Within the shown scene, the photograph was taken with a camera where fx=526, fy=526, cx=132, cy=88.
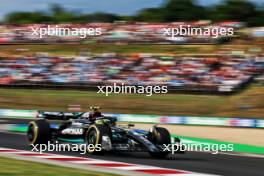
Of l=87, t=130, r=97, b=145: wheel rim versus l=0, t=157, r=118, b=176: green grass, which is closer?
l=0, t=157, r=118, b=176: green grass

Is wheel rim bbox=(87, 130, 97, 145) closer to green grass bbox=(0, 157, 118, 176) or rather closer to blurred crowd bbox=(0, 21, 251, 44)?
green grass bbox=(0, 157, 118, 176)

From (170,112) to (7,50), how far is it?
21850mm

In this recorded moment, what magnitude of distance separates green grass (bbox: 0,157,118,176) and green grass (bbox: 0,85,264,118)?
52.2 ft

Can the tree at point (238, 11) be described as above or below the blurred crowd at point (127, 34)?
above

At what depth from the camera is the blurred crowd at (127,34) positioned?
38131 mm

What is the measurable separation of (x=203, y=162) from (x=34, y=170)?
3.68 m

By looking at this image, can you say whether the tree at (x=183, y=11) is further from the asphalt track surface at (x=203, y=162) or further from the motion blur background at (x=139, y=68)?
the asphalt track surface at (x=203, y=162)

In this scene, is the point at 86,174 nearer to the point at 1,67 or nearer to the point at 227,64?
the point at 227,64

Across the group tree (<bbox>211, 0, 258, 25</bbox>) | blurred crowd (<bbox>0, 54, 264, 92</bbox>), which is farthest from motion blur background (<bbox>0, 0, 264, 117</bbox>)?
tree (<bbox>211, 0, 258, 25</bbox>)

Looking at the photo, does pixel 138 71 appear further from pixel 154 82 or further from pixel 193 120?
pixel 193 120

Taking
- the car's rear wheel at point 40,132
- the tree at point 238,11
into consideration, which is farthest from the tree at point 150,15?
the car's rear wheel at point 40,132

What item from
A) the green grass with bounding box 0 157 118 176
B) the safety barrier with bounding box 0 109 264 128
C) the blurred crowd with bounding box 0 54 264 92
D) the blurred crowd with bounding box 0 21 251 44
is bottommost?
the safety barrier with bounding box 0 109 264 128

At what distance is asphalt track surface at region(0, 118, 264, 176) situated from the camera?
9025 mm

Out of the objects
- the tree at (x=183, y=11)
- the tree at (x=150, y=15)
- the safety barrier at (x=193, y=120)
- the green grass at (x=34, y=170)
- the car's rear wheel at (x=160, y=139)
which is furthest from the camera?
the tree at (x=150, y=15)
